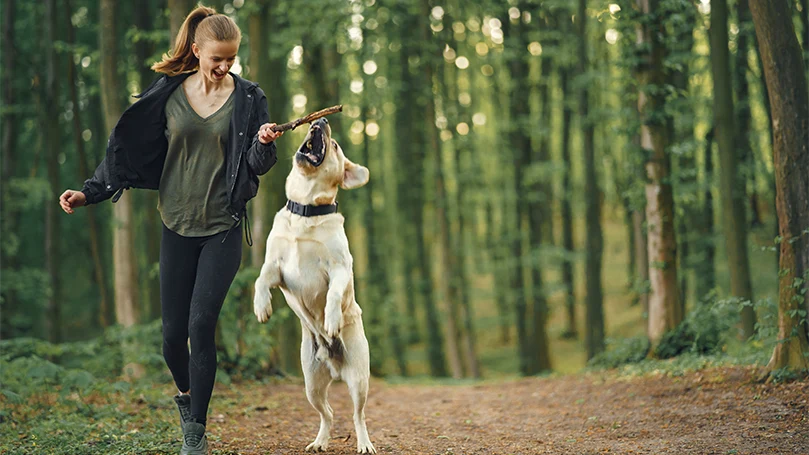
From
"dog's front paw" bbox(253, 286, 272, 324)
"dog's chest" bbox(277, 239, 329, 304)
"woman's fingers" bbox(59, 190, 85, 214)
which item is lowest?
"dog's front paw" bbox(253, 286, 272, 324)

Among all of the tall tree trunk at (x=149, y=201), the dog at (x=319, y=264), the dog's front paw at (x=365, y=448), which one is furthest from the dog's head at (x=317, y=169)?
the tall tree trunk at (x=149, y=201)

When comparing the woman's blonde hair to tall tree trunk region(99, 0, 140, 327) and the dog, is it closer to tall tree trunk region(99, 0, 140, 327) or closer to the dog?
the dog

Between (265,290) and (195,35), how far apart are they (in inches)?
→ 66.1

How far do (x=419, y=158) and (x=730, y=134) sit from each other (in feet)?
39.1

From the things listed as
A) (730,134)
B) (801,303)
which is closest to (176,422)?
(801,303)

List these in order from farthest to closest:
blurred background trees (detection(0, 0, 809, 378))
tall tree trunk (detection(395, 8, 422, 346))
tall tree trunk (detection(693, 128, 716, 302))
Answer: tall tree trunk (detection(395, 8, 422, 346))
tall tree trunk (detection(693, 128, 716, 302))
blurred background trees (detection(0, 0, 809, 378))

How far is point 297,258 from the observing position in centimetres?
513

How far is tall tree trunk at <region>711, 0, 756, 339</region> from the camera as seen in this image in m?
9.86

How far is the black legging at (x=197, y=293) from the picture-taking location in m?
4.79

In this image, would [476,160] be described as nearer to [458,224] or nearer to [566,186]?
[458,224]

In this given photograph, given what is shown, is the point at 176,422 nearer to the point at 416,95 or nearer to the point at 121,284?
the point at 121,284

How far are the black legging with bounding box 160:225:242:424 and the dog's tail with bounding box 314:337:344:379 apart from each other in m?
0.77

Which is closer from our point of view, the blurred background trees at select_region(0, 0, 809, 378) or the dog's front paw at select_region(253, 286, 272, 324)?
the dog's front paw at select_region(253, 286, 272, 324)

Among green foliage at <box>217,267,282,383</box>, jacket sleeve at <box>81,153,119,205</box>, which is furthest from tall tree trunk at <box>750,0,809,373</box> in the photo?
jacket sleeve at <box>81,153,119,205</box>
